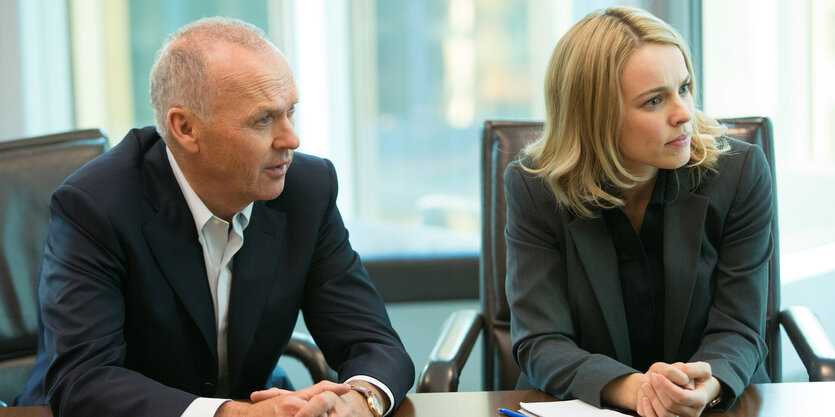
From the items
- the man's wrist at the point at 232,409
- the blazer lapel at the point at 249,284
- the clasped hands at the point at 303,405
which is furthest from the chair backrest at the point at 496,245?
the man's wrist at the point at 232,409

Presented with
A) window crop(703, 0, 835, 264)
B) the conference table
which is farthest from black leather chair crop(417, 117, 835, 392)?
window crop(703, 0, 835, 264)

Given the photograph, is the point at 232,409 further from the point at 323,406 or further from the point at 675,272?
the point at 675,272

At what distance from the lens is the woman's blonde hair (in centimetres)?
162

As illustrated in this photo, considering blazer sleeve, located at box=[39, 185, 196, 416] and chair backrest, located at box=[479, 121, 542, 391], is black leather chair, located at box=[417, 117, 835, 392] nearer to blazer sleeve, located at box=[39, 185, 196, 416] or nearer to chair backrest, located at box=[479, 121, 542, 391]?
chair backrest, located at box=[479, 121, 542, 391]

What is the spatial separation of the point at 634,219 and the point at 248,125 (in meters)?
0.78

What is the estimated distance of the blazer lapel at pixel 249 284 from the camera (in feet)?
5.30

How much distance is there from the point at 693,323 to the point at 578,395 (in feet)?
1.34

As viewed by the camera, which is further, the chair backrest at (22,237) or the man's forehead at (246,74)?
the chair backrest at (22,237)

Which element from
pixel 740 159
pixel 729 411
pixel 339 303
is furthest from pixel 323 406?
pixel 740 159

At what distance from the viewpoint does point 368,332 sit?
1660mm

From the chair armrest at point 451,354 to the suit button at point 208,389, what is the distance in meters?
0.39

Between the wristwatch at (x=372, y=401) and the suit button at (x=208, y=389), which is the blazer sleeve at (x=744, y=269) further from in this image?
the suit button at (x=208, y=389)

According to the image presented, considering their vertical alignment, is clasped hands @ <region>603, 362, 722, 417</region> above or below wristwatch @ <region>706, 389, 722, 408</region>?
above

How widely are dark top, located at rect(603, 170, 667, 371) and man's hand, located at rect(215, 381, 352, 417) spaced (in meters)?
0.64
